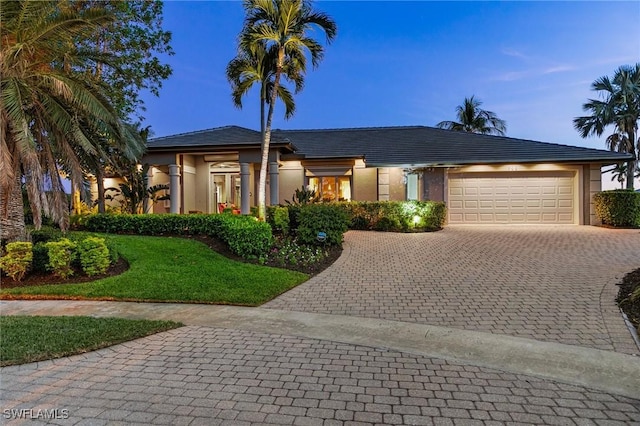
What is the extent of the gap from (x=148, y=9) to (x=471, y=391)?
1849 centimetres

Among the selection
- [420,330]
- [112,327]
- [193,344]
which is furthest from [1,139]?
[420,330]

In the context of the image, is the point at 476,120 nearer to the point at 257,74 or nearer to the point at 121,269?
the point at 257,74

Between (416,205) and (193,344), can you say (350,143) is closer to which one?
(416,205)

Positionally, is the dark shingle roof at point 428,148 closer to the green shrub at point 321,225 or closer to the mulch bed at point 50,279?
the green shrub at point 321,225

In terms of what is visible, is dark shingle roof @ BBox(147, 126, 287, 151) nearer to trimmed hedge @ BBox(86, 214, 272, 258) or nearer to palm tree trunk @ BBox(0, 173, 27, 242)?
trimmed hedge @ BBox(86, 214, 272, 258)

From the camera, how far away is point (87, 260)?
749cm

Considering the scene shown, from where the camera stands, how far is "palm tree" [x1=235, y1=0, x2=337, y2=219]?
426 inches

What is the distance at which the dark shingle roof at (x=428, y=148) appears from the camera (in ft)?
51.6

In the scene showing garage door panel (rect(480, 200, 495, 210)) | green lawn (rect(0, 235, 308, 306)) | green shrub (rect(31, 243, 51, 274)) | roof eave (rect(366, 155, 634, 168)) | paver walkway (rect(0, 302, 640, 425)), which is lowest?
paver walkway (rect(0, 302, 640, 425))

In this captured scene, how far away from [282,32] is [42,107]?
6.75 m

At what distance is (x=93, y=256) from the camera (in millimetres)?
→ 7559

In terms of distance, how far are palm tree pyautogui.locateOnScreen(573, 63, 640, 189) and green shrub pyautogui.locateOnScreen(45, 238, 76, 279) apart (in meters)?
25.1

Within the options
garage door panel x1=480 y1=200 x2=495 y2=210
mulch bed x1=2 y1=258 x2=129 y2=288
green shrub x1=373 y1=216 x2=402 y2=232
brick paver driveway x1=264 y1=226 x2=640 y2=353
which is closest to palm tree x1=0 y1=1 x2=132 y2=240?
mulch bed x1=2 y1=258 x2=129 y2=288

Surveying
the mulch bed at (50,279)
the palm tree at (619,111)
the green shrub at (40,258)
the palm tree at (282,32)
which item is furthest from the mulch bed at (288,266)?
the palm tree at (619,111)
